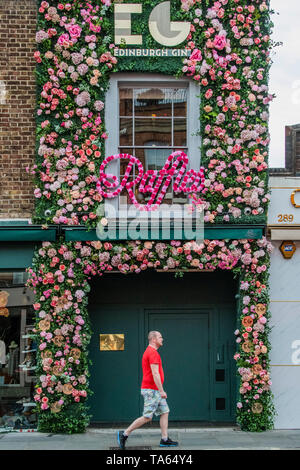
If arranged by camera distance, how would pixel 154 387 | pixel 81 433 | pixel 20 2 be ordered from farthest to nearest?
pixel 20 2, pixel 81 433, pixel 154 387

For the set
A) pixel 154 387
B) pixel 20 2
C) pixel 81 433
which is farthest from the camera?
pixel 20 2

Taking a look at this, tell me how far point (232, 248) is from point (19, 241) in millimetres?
3651

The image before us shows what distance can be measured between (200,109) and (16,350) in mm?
5295

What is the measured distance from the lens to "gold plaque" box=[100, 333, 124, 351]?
11.6m

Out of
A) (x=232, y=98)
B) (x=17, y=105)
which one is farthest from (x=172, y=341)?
(x=17, y=105)

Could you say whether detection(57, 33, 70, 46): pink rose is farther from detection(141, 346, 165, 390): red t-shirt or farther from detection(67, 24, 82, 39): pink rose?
detection(141, 346, 165, 390): red t-shirt

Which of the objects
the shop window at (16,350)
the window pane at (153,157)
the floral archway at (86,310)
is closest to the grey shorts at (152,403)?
the floral archway at (86,310)

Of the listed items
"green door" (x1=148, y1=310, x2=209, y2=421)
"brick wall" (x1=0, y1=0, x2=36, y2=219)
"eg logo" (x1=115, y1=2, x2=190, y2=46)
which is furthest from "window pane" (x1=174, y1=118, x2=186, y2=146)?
"green door" (x1=148, y1=310, x2=209, y2=421)

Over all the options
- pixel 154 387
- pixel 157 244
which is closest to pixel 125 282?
Result: pixel 157 244

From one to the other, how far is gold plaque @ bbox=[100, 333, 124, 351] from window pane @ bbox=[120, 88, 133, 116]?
4028 mm

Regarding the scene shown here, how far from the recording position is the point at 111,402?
11547mm

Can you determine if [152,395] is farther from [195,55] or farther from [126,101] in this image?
[195,55]

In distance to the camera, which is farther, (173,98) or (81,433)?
(173,98)

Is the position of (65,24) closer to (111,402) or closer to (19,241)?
(19,241)
